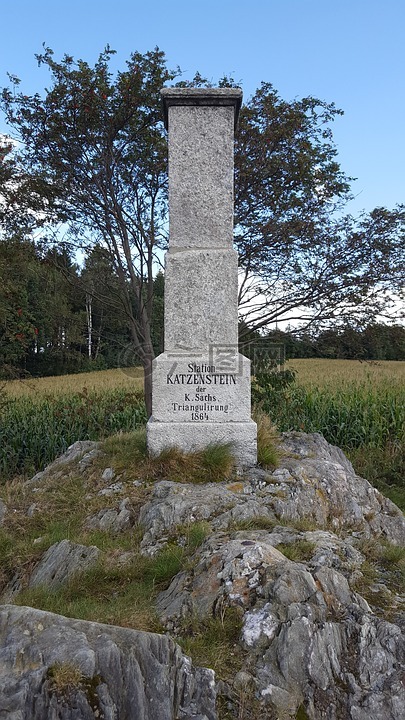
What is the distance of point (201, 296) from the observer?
5.75 metres

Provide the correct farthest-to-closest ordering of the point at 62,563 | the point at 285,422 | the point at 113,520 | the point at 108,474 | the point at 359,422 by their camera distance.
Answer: the point at 359,422 < the point at 285,422 < the point at 108,474 < the point at 113,520 < the point at 62,563

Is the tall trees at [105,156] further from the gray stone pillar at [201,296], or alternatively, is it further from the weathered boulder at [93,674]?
the weathered boulder at [93,674]

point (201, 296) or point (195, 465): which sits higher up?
point (201, 296)

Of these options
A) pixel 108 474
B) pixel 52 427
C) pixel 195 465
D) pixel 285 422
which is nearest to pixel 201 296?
pixel 195 465

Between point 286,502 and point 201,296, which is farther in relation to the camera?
point 201,296

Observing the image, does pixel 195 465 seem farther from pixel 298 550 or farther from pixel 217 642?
pixel 217 642

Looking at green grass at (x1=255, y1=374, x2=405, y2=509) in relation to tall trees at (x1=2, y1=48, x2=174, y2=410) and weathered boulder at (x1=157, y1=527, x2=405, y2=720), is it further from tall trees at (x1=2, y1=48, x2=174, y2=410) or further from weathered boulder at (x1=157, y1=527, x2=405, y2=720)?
weathered boulder at (x1=157, y1=527, x2=405, y2=720)

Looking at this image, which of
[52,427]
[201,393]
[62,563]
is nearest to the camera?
[62,563]

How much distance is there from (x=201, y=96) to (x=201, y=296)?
2118 mm

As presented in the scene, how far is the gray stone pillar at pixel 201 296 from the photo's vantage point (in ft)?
18.7

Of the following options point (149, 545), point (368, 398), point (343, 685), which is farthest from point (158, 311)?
point (343, 685)

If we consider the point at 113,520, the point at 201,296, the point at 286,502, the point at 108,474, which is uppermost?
the point at 201,296

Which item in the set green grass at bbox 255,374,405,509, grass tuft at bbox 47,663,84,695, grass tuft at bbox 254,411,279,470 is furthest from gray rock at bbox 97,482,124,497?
green grass at bbox 255,374,405,509

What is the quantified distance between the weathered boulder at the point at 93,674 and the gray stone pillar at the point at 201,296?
319 cm
